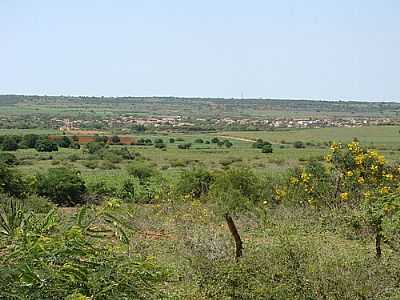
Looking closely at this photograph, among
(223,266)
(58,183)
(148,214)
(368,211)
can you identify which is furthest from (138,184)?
(223,266)

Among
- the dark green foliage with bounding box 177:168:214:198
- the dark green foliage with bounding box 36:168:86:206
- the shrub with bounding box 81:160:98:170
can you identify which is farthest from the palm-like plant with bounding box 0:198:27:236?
the shrub with bounding box 81:160:98:170

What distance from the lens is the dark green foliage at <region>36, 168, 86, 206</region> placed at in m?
30.8

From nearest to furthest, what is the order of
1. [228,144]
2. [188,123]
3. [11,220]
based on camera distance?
[11,220] → [228,144] → [188,123]

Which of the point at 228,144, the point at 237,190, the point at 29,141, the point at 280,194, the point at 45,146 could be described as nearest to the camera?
the point at 280,194

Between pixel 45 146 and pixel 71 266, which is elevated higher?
pixel 71 266

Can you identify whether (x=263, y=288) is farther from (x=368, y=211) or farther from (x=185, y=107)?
(x=185, y=107)

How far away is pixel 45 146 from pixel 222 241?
53.2m

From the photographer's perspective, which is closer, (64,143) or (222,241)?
(222,241)

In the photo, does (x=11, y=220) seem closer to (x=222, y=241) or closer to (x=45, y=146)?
(x=222, y=241)

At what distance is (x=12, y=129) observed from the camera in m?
91.0

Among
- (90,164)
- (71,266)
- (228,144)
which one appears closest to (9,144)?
(90,164)

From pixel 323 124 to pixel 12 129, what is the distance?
150ft

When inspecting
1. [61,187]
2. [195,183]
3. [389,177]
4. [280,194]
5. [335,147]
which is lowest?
[61,187]

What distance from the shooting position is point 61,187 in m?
30.8
